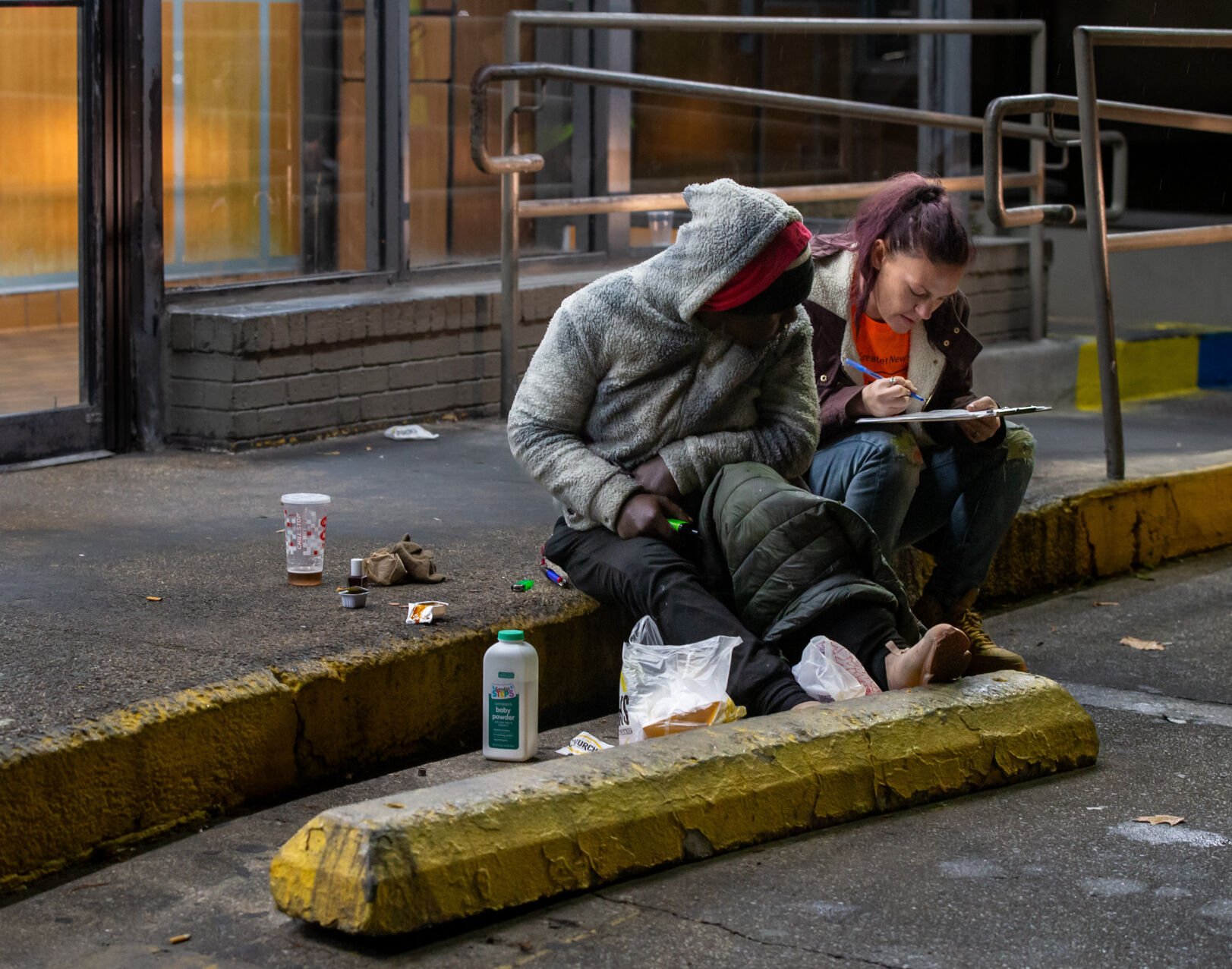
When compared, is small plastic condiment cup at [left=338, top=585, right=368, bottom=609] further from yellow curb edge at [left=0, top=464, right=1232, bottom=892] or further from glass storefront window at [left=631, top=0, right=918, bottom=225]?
glass storefront window at [left=631, top=0, right=918, bottom=225]

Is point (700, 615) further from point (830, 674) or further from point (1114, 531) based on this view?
point (1114, 531)

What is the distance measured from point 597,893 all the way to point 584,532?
119 cm

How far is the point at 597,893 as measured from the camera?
306 centimetres

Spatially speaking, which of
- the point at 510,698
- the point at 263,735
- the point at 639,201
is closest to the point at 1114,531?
the point at 639,201

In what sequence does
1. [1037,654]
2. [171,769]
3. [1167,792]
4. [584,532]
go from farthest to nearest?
[1037,654] < [584,532] < [1167,792] < [171,769]

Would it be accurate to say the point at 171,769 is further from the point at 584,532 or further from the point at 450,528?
the point at 450,528

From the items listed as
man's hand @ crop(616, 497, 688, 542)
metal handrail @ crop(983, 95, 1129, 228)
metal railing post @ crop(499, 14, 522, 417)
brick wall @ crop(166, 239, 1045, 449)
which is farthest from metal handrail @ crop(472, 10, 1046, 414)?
man's hand @ crop(616, 497, 688, 542)

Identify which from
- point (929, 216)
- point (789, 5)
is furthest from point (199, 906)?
point (789, 5)

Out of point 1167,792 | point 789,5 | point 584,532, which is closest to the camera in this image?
point 1167,792

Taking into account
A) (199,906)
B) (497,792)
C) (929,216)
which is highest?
(929,216)

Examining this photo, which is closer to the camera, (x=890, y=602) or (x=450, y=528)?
(x=890, y=602)

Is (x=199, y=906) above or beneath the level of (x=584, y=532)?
beneath

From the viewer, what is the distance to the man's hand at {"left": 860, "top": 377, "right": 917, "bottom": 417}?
4.22m

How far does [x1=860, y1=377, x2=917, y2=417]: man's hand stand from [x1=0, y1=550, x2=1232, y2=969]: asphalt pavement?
900mm
